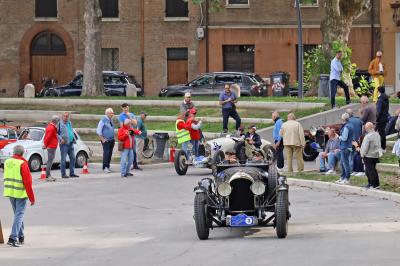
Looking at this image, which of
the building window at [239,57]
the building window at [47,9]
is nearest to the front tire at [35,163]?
the building window at [239,57]

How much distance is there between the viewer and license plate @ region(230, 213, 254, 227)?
17766 mm

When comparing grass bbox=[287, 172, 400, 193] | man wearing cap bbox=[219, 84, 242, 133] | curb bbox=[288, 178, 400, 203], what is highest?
man wearing cap bbox=[219, 84, 242, 133]

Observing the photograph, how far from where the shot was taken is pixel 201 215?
57.8 feet

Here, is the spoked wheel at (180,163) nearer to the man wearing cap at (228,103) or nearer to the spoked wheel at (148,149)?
the spoked wheel at (148,149)

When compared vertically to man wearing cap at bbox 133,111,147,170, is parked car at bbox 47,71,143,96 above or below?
above

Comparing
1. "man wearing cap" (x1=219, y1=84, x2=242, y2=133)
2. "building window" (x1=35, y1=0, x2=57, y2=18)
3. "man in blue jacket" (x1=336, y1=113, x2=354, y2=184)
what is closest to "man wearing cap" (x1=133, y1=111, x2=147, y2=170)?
"man wearing cap" (x1=219, y1=84, x2=242, y2=133)

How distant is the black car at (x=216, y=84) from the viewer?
164 feet

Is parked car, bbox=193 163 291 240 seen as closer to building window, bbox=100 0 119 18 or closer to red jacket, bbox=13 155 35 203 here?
red jacket, bbox=13 155 35 203

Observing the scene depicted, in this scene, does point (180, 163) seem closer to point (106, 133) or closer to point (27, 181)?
point (106, 133)

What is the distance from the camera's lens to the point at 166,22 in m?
61.5

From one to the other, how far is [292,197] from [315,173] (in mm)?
3823

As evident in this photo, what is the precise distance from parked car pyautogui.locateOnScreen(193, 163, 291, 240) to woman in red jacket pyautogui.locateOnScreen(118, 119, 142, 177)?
37.1 feet

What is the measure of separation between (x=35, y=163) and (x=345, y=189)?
10984mm

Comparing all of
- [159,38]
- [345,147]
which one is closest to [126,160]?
[345,147]
